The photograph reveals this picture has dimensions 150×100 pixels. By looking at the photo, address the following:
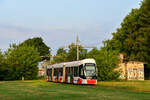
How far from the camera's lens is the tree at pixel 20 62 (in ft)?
190

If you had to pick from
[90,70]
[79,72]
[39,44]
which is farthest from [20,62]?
[39,44]

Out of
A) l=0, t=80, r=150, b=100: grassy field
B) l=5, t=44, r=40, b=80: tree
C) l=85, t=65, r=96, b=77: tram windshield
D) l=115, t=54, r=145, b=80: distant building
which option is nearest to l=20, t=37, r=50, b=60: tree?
l=5, t=44, r=40, b=80: tree

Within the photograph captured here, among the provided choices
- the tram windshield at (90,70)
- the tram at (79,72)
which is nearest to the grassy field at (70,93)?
the tram at (79,72)

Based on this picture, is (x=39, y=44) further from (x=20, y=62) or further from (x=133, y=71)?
(x=133, y=71)

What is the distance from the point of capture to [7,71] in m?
58.7

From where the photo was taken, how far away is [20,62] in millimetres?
57812

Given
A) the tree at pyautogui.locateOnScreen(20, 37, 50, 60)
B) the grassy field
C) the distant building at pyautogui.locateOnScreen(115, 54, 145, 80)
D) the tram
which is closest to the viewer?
the grassy field

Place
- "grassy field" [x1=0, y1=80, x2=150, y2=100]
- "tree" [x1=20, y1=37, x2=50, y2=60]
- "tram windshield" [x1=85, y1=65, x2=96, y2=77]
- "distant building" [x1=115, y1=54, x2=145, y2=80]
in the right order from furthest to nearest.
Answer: "tree" [x1=20, y1=37, x2=50, y2=60] < "distant building" [x1=115, y1=54, x2=145, y2=80] < "tram windshield" [x1=85, y1=65, x2=96, y2=77] < "grassy field" [x1=0, y1=80, x2=150, y2=100]

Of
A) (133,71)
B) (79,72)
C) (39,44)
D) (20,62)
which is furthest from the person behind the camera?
(39,44)

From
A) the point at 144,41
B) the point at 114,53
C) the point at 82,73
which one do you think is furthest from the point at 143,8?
the point at 82,73

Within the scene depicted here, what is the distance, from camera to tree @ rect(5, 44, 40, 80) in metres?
57.9

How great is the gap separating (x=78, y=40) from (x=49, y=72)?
30.8 ft

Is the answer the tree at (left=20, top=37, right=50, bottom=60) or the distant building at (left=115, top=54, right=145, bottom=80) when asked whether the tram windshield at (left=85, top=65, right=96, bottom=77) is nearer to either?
the distant building at (left=115, top=54, right=145, bottom=80)

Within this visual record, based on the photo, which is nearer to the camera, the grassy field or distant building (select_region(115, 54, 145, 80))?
the grassy field
